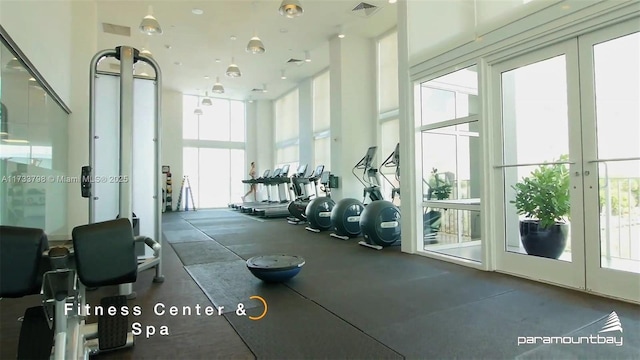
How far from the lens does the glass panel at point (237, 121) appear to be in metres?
13.9

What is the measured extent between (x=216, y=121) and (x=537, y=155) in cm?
1218

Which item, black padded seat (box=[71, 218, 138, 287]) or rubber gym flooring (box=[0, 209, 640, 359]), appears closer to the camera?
black padded seat (box=[71, 218, 138, 287])

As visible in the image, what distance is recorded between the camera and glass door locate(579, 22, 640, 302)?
2779 mm

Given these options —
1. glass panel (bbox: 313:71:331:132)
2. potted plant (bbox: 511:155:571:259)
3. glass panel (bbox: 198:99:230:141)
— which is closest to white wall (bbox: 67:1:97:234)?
glass panel (bbox: 313:71:331:132)

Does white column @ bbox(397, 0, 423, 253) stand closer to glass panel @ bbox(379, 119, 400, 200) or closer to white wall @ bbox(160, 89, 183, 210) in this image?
glass panel @ bbox(379, 119, 400, 200)

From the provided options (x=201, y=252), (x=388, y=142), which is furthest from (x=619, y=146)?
(x=388, y=142)

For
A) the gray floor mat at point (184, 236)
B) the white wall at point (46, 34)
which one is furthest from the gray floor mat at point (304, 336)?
the gray floor mat at point (184, 236)

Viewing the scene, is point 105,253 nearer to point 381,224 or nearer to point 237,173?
point 381,224

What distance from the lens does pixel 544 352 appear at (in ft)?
6.49

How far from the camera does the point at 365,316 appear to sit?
2.50 m

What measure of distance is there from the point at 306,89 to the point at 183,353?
32.8 feet

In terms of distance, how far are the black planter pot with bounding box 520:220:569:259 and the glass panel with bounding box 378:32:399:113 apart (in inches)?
184

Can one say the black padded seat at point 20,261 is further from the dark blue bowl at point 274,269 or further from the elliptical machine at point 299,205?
the elliptical machine at point 299,205

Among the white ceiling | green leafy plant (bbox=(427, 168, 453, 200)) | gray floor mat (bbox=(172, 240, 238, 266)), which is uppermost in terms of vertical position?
the white ceiling
